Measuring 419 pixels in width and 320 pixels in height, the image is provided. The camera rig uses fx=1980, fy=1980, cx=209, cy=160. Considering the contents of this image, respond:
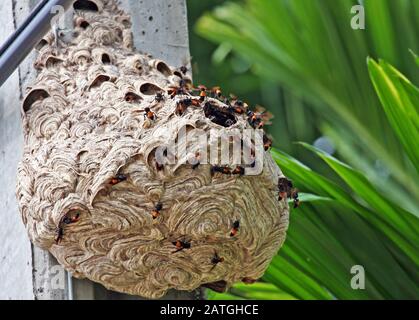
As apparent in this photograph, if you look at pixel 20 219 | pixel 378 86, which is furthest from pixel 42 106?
pixel 378 86

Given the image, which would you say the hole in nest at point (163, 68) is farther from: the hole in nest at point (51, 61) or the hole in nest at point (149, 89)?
the hole in nest at point (51, 61)

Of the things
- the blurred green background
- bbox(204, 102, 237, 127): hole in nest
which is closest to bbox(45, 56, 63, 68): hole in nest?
the blurred green background

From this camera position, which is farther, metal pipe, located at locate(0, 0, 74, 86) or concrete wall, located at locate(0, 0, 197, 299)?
metal pipe, located at locate(0, 0, 74, 86)

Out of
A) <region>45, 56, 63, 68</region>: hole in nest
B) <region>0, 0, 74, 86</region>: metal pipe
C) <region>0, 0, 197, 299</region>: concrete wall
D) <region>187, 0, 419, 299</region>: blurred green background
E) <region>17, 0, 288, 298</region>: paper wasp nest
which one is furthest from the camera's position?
<region>187, 0, 419, 299</region>: blurred green background

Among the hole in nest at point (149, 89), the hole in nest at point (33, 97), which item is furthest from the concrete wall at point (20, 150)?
the hole in nest at point (149, 89)

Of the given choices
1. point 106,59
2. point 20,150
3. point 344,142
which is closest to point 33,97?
point 20,150

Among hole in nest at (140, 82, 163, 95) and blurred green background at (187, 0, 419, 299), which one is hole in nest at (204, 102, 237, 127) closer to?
hole in nest at (140, 82, 163, 95)

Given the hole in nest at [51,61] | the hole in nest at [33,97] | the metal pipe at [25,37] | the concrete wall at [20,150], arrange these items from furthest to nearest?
the hole in nest at [51,61]
the hole in nest at [33,97]
the metal pipe at [25,37]
the concrete wall at [20,150]
